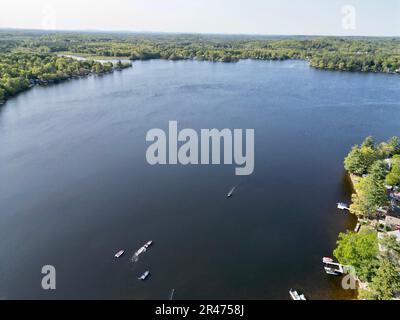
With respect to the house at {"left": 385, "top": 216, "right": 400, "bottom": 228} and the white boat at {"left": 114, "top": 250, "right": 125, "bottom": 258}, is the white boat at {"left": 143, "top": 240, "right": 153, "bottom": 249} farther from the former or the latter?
the house at {"left": 385, "top": 216, "right": 400, "bottom": 228}

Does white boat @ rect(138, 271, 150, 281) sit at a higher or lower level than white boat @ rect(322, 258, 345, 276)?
lower

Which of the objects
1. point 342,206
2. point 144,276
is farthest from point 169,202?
point 342,206

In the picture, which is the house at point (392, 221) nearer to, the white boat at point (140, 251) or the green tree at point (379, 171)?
the green tree at point (379, 171)

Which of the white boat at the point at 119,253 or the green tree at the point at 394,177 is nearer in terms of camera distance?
the white boat at the point at 119,253

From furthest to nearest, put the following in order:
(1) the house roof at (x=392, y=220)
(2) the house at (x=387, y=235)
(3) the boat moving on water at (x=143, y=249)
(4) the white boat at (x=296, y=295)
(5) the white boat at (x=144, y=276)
Result: (1) the house roof at (x=392, y=220) → (3) the boat moving on water at (x=143, y=249) → (5) the white boat at (x=144, y=276) → (2) the house at (x=387, y=235) → (4) the white boat at (x=296, y=295)

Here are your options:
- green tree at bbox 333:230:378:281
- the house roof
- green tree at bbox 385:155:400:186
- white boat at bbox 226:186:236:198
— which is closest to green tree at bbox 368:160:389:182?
green tree at bbox 385:155:400:186

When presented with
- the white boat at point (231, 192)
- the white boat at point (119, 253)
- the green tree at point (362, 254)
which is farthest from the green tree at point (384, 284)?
the white boat at point (119, 253)
